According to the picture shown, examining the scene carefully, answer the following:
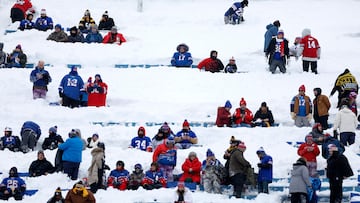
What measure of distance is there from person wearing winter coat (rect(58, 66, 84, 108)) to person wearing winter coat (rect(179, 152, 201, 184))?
19.2ft

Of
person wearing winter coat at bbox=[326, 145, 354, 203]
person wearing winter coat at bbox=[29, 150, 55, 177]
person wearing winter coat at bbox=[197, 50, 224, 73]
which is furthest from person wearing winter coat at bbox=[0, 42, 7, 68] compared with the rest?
person wearing winter coat at bbox=[326, 145, 354, 203]

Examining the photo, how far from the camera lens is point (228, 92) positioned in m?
30.9

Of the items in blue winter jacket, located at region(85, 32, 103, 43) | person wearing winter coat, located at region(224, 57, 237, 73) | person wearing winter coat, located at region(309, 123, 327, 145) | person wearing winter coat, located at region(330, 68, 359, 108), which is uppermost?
blue winter jacket, located at region(85, 32, 103, 43)

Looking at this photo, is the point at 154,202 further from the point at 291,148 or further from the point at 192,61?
the point at 192,61

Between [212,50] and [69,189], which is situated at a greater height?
[212,50]

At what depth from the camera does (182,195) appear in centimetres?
2273

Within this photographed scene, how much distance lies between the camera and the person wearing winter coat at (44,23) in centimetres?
3559

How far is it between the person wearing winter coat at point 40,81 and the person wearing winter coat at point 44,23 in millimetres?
5621

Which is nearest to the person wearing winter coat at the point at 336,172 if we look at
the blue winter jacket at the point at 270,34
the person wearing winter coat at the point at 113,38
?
the blue winter jacket at the point at 270,34

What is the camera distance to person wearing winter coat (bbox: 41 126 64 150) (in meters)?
26.3

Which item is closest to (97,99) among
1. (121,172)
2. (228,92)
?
(228,92)

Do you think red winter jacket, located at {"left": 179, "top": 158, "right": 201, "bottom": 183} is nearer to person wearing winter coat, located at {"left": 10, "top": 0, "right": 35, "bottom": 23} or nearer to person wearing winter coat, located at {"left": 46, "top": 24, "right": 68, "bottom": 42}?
person wearing winter coat, located at {"left": 46, "top": 24, "right": 68, "bottom": 42}

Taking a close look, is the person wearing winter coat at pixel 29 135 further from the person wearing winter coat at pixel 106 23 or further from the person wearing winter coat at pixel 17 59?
the person wearing winter coat at pixel 106 23

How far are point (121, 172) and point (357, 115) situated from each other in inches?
280
